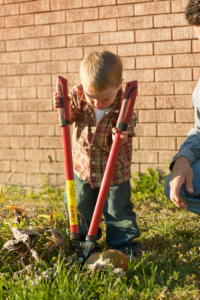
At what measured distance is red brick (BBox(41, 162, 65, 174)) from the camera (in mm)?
4543

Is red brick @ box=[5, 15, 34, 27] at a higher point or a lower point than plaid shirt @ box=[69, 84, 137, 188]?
higher

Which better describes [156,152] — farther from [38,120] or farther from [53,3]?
[53,3]

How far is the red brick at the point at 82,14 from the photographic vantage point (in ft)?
13.7

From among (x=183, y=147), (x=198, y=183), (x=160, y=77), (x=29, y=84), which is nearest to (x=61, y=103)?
(x=183, y=147)

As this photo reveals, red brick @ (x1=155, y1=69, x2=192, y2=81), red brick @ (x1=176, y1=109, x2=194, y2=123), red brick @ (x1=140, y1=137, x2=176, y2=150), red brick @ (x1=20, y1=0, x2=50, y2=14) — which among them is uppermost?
red brick @ (x1=20, y1=0, x2=50, y2=14)

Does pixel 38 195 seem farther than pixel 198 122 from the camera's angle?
Yes

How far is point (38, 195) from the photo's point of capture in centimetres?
456

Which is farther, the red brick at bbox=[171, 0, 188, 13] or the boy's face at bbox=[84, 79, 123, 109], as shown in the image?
the red brick at bbox=[171, 0, 188, 13]

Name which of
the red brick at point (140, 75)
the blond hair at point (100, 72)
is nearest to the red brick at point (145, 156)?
the red brick at point (140, 75)

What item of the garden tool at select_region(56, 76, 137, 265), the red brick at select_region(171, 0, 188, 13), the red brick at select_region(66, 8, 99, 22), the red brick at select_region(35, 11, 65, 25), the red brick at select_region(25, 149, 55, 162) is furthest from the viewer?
the red brick at select_region(25, 149, 55, 162)

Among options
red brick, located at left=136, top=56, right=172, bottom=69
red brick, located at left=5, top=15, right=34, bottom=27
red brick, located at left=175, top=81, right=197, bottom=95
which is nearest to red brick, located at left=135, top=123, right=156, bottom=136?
red brick, located at left=175, top=81, right=197, bottom=95

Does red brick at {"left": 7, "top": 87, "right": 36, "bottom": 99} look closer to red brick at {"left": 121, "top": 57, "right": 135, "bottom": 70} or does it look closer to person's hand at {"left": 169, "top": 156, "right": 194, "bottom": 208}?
red brick at {"left": 121, "top": 57, "right": 135, "bottom": 70}

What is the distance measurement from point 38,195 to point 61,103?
2.40 m

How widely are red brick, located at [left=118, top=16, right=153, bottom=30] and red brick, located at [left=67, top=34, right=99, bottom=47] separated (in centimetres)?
34
